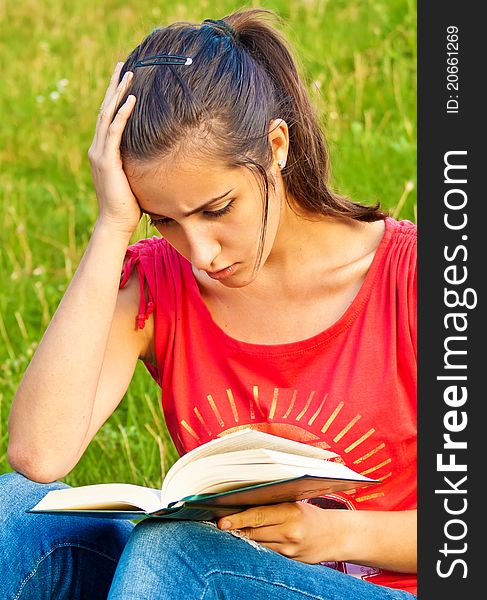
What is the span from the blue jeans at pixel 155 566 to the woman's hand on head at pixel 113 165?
681 mm

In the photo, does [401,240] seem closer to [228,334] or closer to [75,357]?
[228,334]

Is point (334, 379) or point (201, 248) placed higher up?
point (201, 248)

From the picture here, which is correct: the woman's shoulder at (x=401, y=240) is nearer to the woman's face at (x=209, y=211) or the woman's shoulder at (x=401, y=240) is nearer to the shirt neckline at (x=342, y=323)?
the shirt neckline at (x=342, y=323)

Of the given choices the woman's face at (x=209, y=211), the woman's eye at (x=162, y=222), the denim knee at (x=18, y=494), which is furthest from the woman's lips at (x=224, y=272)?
the denim knee at (x=18, y=494)

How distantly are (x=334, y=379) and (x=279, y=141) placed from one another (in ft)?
1.83

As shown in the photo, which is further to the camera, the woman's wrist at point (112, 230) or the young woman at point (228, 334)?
the woman's wrist at point (112, 230)

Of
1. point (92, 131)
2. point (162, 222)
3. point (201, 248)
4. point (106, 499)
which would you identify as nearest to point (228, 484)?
point (106, 499)

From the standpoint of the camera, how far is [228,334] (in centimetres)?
299

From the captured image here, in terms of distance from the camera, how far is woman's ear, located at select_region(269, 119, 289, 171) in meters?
2.77

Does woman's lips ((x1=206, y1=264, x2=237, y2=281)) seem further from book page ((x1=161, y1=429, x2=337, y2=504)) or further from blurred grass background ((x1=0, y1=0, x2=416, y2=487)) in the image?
blurred grass background ((x1=0, y1=0, x2=416, y2=487))

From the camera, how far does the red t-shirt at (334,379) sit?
2.84 m

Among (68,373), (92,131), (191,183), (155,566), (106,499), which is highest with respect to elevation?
(92,131)

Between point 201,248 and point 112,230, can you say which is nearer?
point 201,248

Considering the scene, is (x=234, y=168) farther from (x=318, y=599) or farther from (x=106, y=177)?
(x=318, y=599)
